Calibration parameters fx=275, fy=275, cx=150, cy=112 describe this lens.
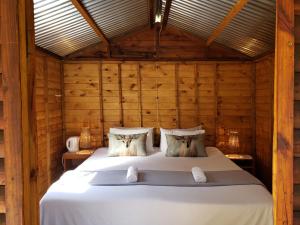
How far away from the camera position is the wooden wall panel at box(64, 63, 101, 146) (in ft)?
15.8

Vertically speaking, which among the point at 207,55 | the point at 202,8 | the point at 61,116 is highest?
the point at 202,8

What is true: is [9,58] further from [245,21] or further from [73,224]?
[245,21]

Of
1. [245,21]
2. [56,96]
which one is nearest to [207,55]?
[245,21]

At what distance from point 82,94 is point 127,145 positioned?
4.52 ft

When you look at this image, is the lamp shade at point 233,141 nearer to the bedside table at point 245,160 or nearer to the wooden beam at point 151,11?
the bedside table at point 245,160

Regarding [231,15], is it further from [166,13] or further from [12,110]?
[12,110]

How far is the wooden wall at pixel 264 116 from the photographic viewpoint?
164 inches

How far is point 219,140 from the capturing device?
484 centimetres

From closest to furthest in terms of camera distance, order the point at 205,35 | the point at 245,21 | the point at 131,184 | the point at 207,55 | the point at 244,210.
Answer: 1. the point at 244,210
2. the point at 131,184
3. the point at 245,21
4. the point at 205,35
5. the point at 207,55

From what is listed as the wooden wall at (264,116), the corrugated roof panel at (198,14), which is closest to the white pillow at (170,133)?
the wooden wall at (264,116)

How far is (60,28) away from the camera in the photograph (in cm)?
352

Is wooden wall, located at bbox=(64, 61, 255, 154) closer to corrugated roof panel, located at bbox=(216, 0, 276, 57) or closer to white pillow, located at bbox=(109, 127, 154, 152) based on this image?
white pillow, located at bbox=(109, 127, 154, 152)

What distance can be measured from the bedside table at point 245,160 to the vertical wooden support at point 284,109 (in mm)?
3435

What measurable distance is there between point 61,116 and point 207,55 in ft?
9.06
